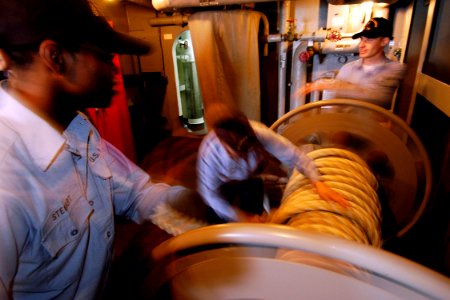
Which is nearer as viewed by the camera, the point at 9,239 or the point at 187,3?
the point at 9,239

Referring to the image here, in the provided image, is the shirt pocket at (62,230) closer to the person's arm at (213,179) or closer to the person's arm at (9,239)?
the person's arm at (9,239)

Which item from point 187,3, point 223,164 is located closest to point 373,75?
point 223,164

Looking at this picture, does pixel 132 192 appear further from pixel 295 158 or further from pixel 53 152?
pixel 295 158

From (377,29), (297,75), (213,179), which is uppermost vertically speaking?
(377,29)

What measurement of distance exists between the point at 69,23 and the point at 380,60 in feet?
7.11

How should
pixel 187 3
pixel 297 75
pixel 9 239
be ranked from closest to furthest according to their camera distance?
pixel 9 239, pixel 187 3, pixel 297 75

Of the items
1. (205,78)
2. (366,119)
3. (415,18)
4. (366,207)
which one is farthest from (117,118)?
(415,18)

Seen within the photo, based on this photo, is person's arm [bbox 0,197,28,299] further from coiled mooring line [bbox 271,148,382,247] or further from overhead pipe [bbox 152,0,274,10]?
overhead pipe [bbox 152,0,274,10]

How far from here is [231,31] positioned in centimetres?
262

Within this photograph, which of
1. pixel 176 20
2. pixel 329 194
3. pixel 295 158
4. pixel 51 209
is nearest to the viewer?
pixel 51 209

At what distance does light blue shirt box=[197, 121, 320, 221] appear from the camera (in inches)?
57.6

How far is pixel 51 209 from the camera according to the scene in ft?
2.08

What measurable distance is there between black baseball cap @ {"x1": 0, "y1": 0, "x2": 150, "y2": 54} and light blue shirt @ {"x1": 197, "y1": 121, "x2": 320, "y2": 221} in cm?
85

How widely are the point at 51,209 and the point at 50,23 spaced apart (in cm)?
40
